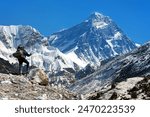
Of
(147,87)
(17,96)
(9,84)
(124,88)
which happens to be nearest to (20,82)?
(9,84)

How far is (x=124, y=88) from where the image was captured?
47344 mm

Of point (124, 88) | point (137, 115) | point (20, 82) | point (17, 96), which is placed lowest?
point (137, 115)

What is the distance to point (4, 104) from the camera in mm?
15094

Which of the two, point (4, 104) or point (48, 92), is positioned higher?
point (48, 92)

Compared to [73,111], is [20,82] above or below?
above

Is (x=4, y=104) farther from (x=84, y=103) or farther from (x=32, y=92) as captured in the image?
(x=32, y=92)

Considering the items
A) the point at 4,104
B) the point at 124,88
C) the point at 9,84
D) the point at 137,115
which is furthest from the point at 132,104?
the point at 124,88

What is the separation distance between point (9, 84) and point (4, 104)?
21.8 feet

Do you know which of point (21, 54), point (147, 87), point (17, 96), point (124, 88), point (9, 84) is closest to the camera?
point (17, 96)

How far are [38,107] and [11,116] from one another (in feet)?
2.73

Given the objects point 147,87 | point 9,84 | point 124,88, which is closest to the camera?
point 9,84

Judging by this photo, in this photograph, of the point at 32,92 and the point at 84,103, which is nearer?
the point at 84,103

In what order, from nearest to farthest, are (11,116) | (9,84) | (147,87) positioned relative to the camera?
(11,116), (9,84), (147,87)

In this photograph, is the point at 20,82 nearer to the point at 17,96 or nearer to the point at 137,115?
the point at 17,96
